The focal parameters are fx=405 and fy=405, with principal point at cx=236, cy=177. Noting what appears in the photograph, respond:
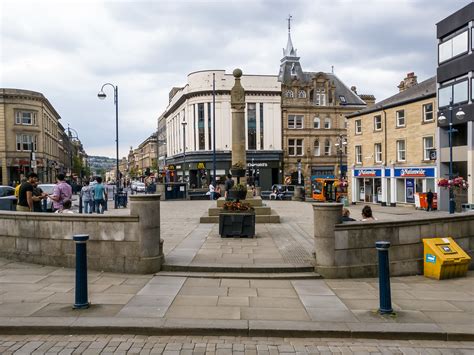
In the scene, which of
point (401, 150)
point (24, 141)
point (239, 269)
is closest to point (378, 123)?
point (401, 150)

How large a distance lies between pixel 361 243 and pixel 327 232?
2.67 ft

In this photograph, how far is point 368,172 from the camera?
41812mm

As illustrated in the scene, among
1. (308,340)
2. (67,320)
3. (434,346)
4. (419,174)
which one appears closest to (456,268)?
(434,346)

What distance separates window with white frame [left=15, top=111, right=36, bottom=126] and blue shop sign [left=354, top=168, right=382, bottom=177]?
45.3 meters

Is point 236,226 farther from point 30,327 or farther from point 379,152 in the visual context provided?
point 379,152

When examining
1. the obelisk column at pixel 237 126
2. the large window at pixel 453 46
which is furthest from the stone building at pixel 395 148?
the obelisk column at pixel 237 126

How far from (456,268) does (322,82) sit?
5252 centimetres

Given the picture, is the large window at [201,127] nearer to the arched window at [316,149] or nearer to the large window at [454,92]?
the arched window at [316,149]

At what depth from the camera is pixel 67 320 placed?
19.5ft

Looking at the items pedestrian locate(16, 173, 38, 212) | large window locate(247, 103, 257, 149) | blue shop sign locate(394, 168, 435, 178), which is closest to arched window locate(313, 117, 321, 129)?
large window locate(247, 103, 257, 149)

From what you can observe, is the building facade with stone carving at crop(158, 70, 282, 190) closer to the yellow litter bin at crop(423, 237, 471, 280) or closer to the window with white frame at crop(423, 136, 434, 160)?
the window with white frame at crop(423, 136, 434, 160)

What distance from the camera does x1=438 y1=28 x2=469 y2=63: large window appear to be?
2995 cm

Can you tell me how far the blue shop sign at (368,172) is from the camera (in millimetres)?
40319

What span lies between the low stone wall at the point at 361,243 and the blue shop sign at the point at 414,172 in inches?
1074
